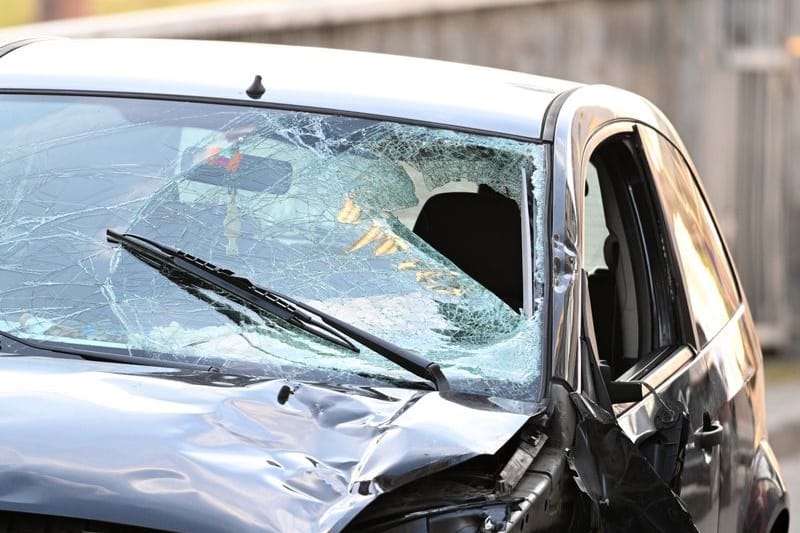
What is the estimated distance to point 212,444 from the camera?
2.51m

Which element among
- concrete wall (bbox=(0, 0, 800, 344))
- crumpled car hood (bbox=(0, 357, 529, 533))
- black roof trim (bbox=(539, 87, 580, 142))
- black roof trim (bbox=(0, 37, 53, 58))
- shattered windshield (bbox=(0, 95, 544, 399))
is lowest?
crumpled car hood (bbox=(0, 357, 529, 533))

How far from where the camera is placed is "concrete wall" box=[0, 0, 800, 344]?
948cm

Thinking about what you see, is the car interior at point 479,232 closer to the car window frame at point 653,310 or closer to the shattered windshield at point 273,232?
the shattered windshield at point 273,232

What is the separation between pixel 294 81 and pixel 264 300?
641 mm

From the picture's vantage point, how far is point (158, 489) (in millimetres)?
2387

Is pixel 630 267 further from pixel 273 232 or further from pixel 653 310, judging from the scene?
pixel 273 232

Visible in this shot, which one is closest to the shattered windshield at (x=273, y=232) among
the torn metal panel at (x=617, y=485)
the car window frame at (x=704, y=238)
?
the torn metal panel at (x=617, y=485)

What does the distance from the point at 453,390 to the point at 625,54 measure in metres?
8.25

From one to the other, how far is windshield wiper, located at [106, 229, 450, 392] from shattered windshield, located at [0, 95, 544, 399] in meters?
0.02

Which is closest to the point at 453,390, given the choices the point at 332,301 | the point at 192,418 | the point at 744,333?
the point at 332,301

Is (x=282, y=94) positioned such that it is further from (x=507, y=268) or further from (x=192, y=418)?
(x=192, y=418)

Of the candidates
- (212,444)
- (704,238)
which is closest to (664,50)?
(704,238)

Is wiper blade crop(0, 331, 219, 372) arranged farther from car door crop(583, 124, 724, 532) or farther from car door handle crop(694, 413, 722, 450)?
car door handle crop(694, 413, 722, 450)

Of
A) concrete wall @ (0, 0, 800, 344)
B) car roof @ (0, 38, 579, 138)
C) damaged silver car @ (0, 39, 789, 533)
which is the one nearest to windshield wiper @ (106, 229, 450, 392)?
damaged silver car @ (0, 39, 789, 533)
